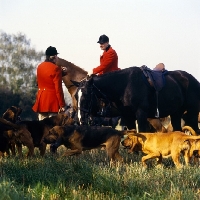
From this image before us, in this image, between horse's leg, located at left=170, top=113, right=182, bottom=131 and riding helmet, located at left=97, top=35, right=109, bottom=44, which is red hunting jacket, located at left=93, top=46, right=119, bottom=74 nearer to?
riding helmet, located at left=97, top=35, right=109, bottom=44

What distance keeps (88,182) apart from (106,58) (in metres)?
5.11

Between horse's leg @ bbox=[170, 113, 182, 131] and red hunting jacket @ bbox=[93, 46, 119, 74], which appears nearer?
red hunting jacket @ bbox=[93, 46, 119, 74]

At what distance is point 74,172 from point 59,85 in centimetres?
386

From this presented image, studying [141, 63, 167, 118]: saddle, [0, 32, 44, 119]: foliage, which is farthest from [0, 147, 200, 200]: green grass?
[0, 32, 44, 119]: foliage

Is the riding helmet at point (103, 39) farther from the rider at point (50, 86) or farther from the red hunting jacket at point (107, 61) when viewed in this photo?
the rider at point (50, 86)

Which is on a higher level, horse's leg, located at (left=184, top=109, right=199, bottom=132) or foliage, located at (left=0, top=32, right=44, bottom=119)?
foliage, located at (left=0, top=32, right=44, bottom=119)

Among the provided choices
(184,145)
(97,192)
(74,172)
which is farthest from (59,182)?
(184,145)

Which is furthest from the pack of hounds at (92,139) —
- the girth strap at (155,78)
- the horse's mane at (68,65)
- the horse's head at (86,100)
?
Result: the horse's mane at (68,65)

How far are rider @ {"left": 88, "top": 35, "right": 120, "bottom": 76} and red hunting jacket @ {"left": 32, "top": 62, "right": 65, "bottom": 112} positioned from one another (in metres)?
0.83

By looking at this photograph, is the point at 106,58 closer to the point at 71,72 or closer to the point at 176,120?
the point at 71,72

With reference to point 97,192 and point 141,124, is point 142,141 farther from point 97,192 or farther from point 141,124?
point 97,192

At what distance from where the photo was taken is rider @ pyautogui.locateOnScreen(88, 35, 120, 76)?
11.2 metres

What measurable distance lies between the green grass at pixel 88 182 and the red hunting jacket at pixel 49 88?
118 inches

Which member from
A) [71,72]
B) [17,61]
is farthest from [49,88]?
[17,61]
